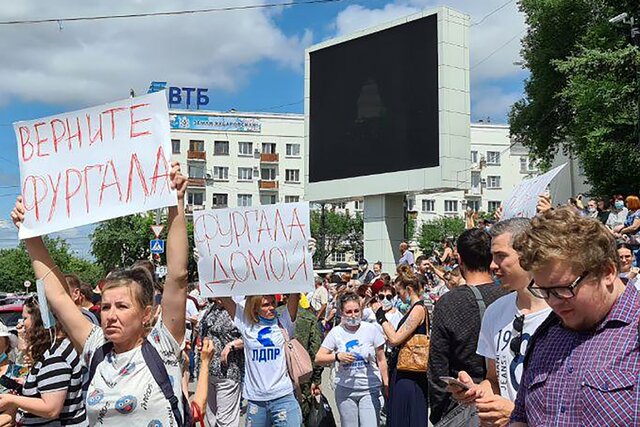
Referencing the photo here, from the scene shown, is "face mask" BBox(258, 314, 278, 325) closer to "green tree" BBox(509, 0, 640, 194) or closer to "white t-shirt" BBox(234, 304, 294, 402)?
"white t-shirt" BBox(234, 304, 294, 402)

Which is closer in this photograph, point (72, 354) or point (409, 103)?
point (72, 354)

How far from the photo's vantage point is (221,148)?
2945 inches

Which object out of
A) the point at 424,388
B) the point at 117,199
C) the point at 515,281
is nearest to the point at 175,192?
the point at 117,199

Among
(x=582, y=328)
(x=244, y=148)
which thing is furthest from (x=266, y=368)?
(x=244, y=148)

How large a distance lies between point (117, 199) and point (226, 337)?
3.83 m

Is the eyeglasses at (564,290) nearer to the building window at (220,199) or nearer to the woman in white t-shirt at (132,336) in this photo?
the woman in white t-shirt at (132,336)

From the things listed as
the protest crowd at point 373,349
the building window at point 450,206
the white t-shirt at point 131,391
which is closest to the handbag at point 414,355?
the protest crowd at point 373,349

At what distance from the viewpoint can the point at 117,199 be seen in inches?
164

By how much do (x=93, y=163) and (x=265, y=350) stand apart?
9.41 feet

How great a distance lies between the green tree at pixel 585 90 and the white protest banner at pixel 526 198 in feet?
59.3

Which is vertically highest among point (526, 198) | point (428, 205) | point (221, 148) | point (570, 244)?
point (221, 148)

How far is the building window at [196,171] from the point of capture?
73125mm

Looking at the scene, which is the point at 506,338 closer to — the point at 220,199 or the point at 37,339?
the point at 37,339

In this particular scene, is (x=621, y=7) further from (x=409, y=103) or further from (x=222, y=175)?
(x=222, y=175)
